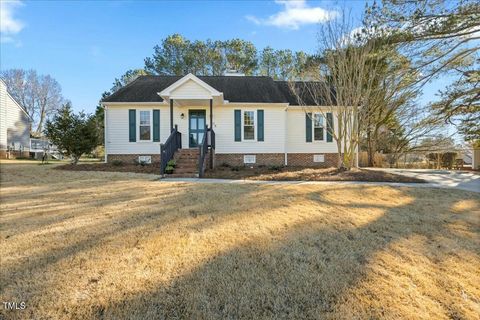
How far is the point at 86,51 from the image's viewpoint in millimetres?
17484

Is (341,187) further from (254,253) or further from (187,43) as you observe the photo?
(187,43)

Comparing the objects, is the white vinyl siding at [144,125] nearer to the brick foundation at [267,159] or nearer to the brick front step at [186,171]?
the brick foundation at [267,159]

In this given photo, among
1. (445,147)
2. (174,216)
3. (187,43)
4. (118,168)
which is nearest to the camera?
(174,216)

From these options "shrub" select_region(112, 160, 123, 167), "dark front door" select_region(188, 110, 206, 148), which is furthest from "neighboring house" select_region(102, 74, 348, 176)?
"shrub" select_region(112, 160, 123, 167)

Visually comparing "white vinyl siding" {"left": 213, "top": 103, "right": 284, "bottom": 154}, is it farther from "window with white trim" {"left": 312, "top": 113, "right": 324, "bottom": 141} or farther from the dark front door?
"window with white trim" {"left": 312, "top": 113, "right": 324, "bottom": 141}

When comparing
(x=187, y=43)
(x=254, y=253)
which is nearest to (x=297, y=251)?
(x=254, y=253)

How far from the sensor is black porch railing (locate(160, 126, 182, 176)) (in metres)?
10.5

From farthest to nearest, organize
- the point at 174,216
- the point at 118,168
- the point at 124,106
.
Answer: the point at 124,106, the point at 118,168, the point at 174,216

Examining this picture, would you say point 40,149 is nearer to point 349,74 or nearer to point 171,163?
point 171,163

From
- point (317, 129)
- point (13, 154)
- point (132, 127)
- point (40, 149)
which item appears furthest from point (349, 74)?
point (40, 149)

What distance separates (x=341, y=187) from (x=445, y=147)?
673 inches

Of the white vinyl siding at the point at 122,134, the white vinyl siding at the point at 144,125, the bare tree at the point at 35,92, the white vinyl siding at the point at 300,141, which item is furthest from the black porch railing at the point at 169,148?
the bare tree at the point at 35,92

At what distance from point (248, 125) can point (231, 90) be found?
273cm

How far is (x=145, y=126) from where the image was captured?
14.3 meters
